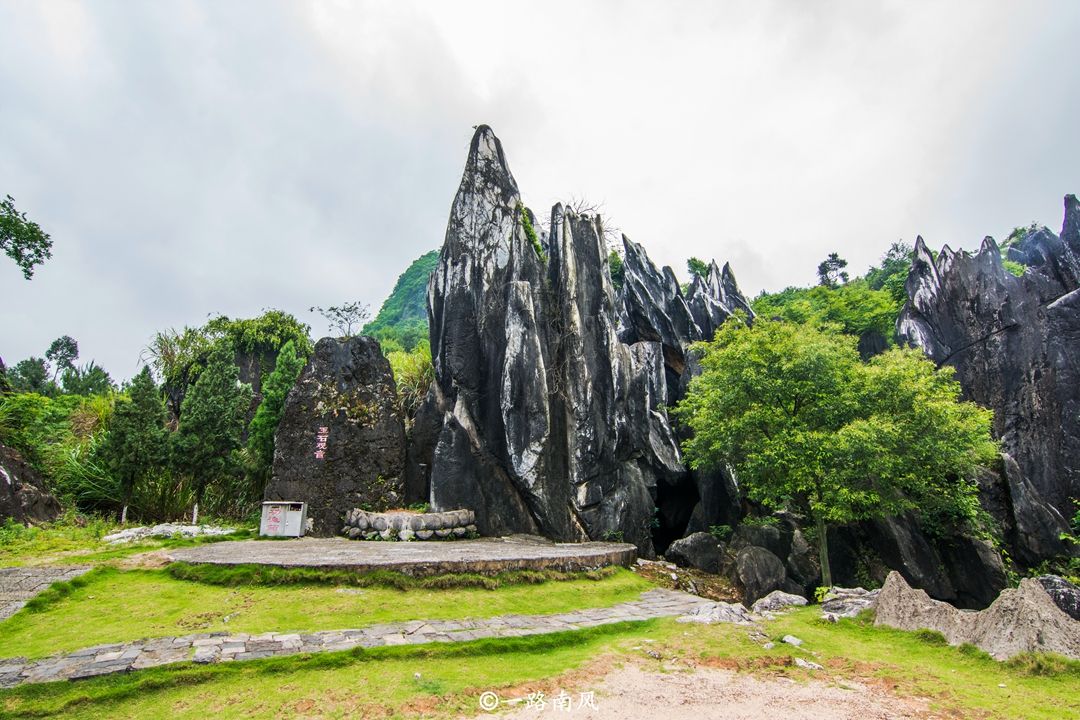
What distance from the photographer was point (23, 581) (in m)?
8.80

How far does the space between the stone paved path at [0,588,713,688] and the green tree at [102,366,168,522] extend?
11195 millimetres

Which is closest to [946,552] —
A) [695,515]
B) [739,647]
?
[695,515]

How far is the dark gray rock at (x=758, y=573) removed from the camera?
1227cm

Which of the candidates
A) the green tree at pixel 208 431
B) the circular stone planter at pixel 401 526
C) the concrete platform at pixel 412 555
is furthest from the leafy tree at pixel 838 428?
the green tree at pixel 208 431

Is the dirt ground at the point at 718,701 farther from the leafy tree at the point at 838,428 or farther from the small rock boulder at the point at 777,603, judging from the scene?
the leafy tree at the point at 838,428

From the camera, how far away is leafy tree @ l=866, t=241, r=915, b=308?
3522cm

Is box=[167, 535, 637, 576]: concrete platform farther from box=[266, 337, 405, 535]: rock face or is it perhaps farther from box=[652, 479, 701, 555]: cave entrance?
box=[652, 479, 701, 555]: cave entrance

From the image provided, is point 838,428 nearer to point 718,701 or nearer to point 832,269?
point 718,701

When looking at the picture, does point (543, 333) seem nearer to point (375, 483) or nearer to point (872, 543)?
point (375, 483)

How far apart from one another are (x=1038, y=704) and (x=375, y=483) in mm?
14557

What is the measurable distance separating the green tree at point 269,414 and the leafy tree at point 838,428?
1321 cm

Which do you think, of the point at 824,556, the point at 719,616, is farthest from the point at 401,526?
the point at 824,556

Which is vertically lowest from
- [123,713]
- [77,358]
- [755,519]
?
[123,713]

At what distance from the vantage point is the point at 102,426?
20.6 meters
